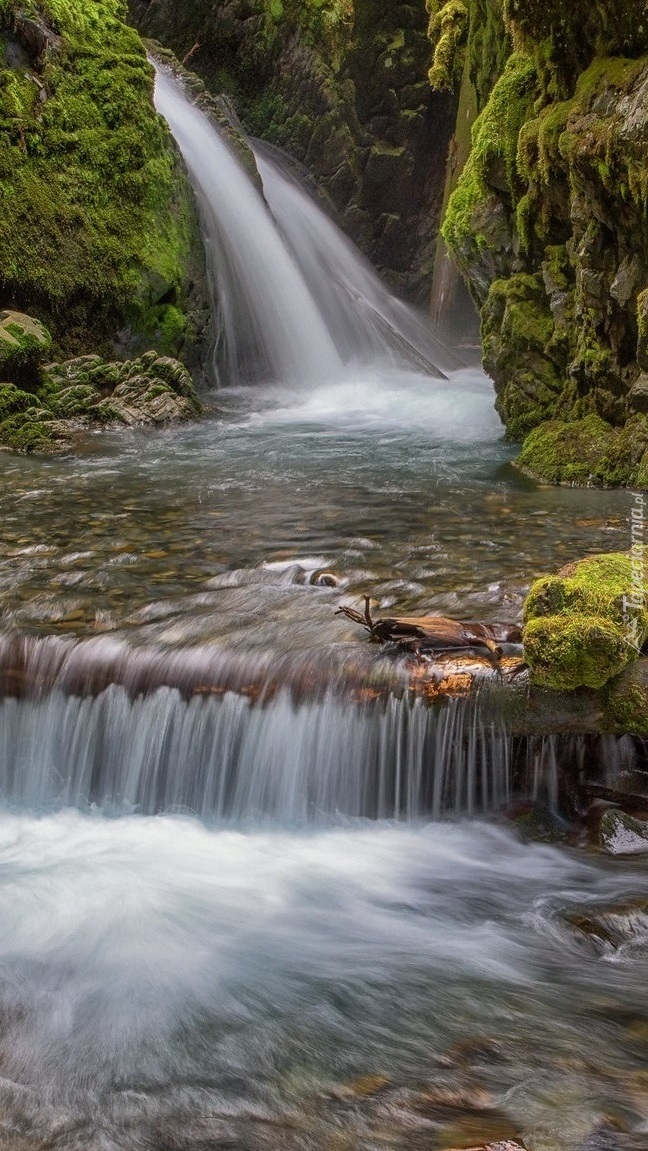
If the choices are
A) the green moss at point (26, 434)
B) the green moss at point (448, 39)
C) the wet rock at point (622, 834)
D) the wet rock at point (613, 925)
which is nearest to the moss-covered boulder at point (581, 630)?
the wet rock at point (622, 834)

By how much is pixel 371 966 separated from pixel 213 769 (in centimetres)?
138

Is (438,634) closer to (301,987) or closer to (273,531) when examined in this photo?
(301,987)

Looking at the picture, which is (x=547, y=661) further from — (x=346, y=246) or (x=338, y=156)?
(x=338, y=156)

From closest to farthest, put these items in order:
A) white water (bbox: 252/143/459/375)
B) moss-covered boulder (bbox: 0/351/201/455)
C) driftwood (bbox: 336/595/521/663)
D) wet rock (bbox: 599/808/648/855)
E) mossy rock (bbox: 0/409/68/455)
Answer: wet rock (bbox: 599/808/648/855) → driftwood (bbox: 336/595/521/663) → mossy rock (bbox: 0/409/68/455) → moss-covered boulder (bbox: 0/351/201/455) → white water (bbox: 252/143/459/375)

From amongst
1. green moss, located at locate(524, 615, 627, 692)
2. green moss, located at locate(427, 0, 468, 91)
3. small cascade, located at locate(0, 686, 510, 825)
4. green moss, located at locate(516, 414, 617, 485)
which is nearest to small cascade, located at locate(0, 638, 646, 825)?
small cascade, located at locate(0, 686, 510, 825)

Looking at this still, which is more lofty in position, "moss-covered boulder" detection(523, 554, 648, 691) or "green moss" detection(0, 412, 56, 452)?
"green moss" detection(0, 412, 56, 452)

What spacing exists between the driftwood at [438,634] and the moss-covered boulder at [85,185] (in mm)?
9504

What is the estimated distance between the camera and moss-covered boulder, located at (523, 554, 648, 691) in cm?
372

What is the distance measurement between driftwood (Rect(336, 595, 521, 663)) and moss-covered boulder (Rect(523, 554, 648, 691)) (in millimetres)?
219

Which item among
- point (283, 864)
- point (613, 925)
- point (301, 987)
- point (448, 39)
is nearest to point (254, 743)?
point (283, 864)

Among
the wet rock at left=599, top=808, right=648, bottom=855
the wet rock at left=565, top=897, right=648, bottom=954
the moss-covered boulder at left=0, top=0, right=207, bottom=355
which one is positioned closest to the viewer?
the wet rock at left=565, top=897, right=648, bottom=954

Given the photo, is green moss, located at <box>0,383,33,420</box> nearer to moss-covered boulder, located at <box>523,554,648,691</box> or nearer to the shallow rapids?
the shallow rapids

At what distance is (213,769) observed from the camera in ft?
14.1

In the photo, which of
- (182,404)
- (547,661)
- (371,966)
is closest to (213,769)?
(371,966)
